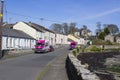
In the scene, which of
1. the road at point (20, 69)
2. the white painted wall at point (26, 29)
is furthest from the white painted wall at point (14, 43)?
the road at point (20, 69)

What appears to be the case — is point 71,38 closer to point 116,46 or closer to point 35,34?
point 116,46

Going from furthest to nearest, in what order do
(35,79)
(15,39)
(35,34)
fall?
(35,34)
(15,39)
(35,79)

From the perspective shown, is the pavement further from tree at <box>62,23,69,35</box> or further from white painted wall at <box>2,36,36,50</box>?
tree at <box>62,23,69,35</box>

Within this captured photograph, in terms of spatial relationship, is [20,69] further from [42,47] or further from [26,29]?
[26,29]

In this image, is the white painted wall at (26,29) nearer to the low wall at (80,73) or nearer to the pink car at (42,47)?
the pink car at (42,47)

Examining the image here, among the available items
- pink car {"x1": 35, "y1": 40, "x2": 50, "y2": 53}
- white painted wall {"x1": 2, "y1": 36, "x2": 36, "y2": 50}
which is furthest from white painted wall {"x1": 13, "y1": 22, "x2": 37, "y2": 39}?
pink car {"x1": 35, "y1": 40, "x2": 50, "y2": 53}

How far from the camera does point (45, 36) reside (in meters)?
108

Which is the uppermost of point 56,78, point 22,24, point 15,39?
point 22,24

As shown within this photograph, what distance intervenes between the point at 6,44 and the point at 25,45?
1314cm

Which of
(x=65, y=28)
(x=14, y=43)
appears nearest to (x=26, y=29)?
(x=14, y=43)

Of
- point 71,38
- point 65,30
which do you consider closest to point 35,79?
point 71,38

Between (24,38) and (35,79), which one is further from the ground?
(24,38)

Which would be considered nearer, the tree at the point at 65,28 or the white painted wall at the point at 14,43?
the white painted wall at the point at 14,43

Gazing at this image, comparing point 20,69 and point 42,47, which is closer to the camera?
point 20,69
